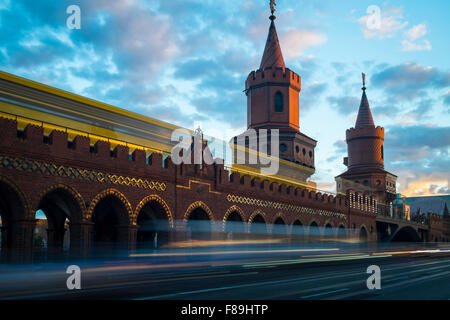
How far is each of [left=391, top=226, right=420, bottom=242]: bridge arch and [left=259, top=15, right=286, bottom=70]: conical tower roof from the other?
95.3 ft

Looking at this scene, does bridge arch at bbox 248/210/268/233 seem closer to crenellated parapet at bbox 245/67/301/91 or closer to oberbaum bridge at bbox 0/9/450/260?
oberbaum bridge at bbox 0/9/450/260

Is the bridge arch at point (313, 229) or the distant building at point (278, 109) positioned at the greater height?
the distant building at point (278, 109)

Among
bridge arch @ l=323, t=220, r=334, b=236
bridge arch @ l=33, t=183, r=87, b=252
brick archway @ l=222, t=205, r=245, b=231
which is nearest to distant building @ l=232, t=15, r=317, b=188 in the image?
bridge arch @ l=323, t=220, r=334, b=236

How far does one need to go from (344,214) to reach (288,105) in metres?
11.0

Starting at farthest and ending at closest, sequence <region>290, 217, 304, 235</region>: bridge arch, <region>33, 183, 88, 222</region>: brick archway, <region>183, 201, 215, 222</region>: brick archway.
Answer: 1. <region>290, 217, 304, 235</region>: bridge arch
2. <region>183, 201, 215, 222</region>: brick archway
3. <region>33, 183, 88, 222</region>: brick archway

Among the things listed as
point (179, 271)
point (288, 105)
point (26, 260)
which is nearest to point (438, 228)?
point (288, 105)

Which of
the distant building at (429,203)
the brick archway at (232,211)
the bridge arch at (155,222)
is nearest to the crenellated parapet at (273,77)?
the brick archway at (232,211)

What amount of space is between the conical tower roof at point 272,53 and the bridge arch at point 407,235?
2903 centimetres

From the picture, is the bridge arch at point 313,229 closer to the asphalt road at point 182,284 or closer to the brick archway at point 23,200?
the asphalt road at point 182,284

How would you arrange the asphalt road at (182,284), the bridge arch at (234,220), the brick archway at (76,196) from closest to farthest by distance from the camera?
1. the asphalt road at (182,284)
2. the brick archway at (76,196)
3. the bridge arch at (234,220)

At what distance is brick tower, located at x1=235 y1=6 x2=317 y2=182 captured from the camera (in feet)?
140

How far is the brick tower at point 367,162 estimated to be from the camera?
5900cm

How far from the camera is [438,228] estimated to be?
7069 centimetres
